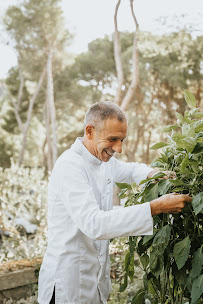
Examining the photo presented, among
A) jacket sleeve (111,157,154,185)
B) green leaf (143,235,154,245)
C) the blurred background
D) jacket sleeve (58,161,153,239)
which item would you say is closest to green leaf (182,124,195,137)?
jacket sleeve (58,161,153,239)

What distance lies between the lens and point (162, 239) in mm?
1400

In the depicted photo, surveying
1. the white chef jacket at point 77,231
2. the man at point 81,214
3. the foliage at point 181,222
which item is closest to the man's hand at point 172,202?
the foliage at point 181,222

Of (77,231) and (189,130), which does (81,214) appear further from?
(189,130)

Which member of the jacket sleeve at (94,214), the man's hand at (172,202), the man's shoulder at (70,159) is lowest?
the jacket sleeve at (94,214)

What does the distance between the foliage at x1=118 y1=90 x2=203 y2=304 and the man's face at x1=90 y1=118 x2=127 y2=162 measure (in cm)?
19

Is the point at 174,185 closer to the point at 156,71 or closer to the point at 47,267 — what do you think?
the point at 47,267

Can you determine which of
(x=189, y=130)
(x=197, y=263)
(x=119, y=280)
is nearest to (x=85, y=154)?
(x=189, y=130)

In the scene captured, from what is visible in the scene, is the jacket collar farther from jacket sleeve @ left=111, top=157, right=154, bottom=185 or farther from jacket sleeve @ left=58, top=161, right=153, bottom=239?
jacket sleeve @ left=111, top=157, right=154, bottom=185

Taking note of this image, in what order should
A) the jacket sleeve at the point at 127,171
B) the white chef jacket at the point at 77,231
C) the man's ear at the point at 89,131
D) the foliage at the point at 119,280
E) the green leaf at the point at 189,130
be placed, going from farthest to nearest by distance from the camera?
the foliage at the point at 119,280 < the jacket sleeve at the point at 127,171 < the man's ear at the point at 89,131 < the white chef jacket at the point at 77,231 < the green leaf at the point at 189,130

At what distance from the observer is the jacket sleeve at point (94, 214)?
1475mm

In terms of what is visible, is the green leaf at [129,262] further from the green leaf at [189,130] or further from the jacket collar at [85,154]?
the green leaf at [189,130]

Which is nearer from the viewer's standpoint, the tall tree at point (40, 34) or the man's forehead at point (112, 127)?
the man's forehead at point (112, 127)

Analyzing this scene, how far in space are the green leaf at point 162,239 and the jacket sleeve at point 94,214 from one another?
0.06 meters

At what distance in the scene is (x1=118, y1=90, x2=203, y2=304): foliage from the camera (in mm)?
1388
